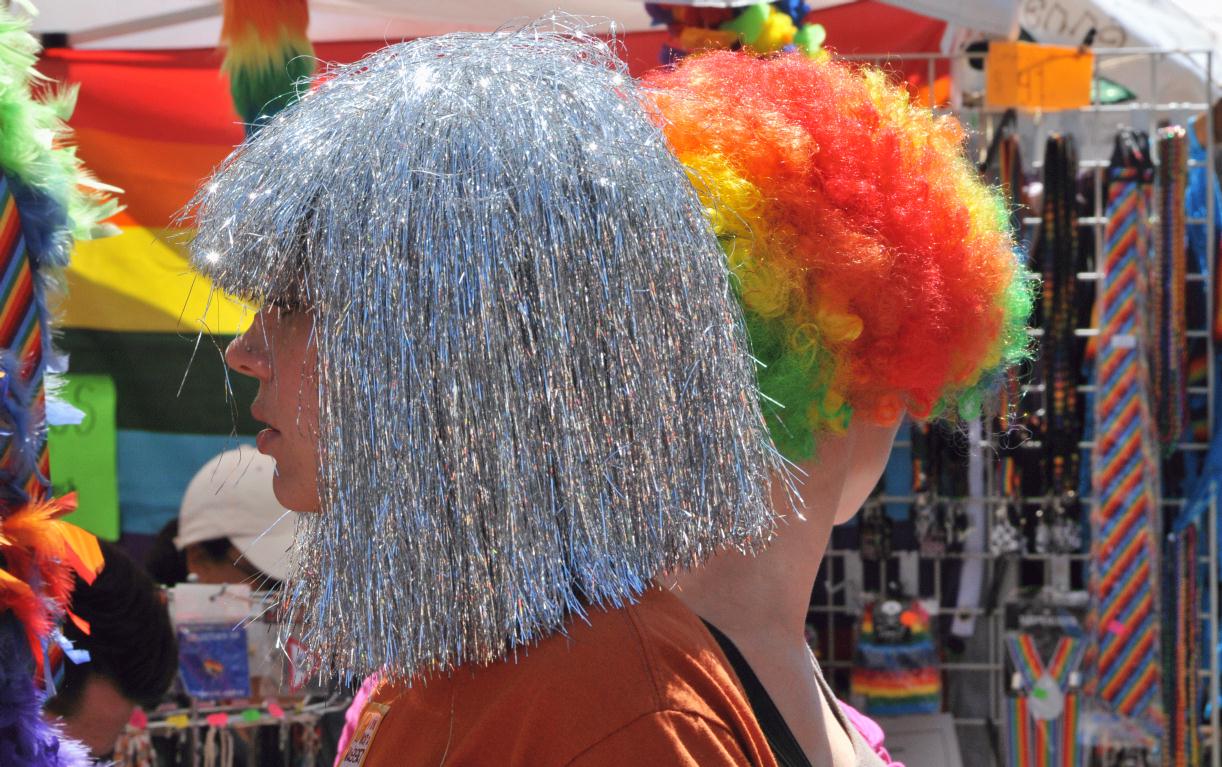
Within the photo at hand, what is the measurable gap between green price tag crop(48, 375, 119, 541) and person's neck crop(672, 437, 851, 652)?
2.67 meters

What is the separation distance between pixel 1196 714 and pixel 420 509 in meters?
3.01

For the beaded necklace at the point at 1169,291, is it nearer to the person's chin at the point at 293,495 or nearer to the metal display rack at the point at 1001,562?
the metal display rack at the point at 1001,562

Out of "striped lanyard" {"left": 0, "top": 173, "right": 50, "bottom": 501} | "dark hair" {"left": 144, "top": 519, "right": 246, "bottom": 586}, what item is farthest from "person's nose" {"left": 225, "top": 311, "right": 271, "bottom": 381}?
"dark hair" {"left": 144, "top": 519, "right": 246, "bottom": 586}

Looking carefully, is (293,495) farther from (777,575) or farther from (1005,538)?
(1005,538)

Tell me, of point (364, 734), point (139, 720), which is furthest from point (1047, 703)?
point (364, 734)

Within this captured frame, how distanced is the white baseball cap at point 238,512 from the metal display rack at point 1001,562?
5.05 feet

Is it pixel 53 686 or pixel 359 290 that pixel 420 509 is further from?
pixel 53 686

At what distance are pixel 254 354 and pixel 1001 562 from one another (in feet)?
9.16

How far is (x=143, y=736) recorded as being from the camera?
324 centimetres

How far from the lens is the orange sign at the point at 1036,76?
316 centimetres

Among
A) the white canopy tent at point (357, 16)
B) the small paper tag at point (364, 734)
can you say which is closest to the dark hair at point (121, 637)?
the white canopy tent at point (357, 16)

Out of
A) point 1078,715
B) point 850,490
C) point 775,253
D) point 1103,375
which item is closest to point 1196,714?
point 1078,715

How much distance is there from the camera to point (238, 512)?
3.25 meters

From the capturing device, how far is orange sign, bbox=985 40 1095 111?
3160 millimetres
